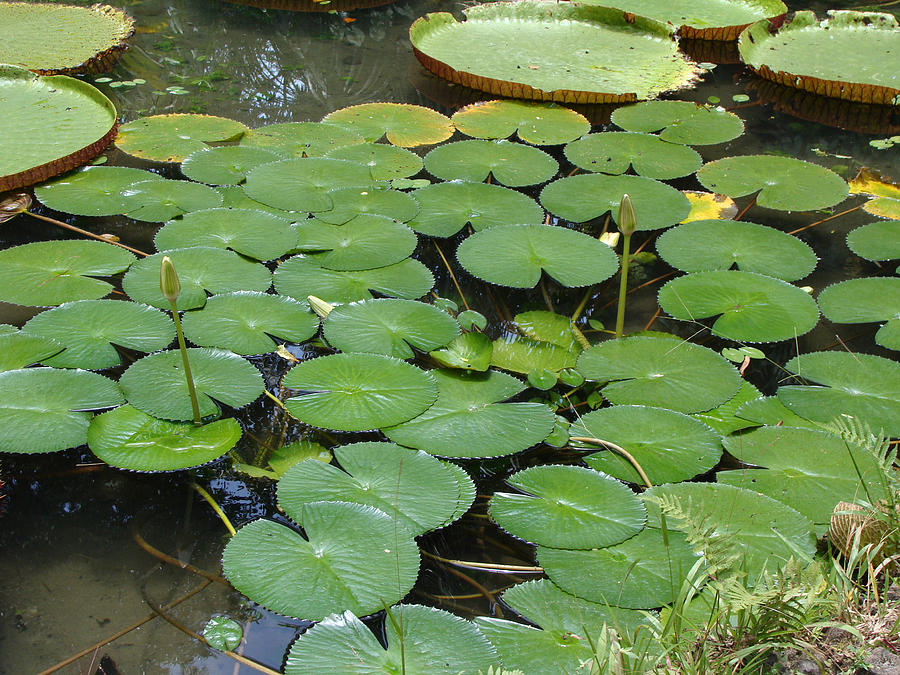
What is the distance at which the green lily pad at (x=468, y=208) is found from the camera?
297 centimetres

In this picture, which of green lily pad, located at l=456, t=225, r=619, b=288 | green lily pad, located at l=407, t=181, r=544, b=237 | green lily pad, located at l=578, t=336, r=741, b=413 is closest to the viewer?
green lily pad, located at l=578, t=336, r=741, b=413

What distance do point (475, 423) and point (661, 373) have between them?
0.61 m

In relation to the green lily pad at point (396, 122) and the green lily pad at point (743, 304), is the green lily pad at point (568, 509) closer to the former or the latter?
the green lily pad at point (743, 304)

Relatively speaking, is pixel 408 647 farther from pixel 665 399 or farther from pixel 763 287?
pixel 763 287

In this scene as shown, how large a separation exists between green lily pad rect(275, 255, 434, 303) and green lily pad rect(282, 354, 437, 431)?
35 centimetres

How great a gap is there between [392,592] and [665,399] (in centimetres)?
100

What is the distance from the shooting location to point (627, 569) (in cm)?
172

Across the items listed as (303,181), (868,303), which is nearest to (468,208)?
(303,181)

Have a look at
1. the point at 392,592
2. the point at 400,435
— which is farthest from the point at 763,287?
the point at 392,592

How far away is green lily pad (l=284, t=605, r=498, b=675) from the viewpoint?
1.49 metres

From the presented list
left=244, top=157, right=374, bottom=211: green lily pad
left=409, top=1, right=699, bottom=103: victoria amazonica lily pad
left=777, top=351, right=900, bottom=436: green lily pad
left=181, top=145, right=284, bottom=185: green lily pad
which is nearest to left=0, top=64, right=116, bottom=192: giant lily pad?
left=181, top=145, right=284, bottom=185: green lily pad

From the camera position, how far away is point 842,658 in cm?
137

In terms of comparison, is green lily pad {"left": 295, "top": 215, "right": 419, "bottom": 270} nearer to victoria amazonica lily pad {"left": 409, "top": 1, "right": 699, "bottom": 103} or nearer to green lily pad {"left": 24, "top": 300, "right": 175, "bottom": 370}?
green lily pad {"left": 24, "top": 300, "right": 175, "bottom": 370}

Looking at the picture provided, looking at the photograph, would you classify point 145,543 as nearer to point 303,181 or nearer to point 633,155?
point 303,181
